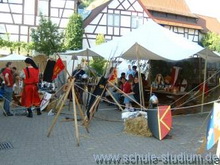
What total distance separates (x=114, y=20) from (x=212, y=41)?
11501 millimetres

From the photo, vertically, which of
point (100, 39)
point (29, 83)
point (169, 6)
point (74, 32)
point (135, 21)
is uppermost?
point (169, 6)

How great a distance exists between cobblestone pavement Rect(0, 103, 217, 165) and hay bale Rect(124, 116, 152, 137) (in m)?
0.18

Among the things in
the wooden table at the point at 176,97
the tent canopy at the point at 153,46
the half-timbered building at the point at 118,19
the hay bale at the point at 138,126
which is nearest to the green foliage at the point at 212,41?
the half-timbered building at the point at 118,19

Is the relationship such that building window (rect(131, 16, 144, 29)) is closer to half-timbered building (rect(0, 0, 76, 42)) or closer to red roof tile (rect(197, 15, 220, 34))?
half-timbered building (rect(0, 0, 76, 42))

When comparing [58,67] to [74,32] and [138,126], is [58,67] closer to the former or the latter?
[138,126]

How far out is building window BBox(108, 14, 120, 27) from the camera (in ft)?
107

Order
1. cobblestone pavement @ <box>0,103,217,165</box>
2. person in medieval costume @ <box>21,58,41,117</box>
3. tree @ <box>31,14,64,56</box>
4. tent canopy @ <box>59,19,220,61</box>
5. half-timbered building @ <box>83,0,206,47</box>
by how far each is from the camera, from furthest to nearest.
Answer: half-timbered building @ <box>83,0,206,47</box> < tree @ <box>31,14,64,56</box> < tent canopy @ <box>59,19,220,61</box> < person in medieval costume @ <box>21,58,41,117</box> < cobblestone pavement @ <box>0,103,217,165</box>

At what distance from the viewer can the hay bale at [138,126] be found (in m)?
8.11

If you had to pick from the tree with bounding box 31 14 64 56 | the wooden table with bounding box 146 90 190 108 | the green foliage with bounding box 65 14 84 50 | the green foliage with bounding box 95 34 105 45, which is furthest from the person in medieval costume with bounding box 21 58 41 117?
Answer: the green foliage with bounding box 65 14 84 50

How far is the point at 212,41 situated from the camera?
37.7 m

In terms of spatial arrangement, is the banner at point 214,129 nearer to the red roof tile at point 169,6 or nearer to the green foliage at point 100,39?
the green foliage at point 100,39

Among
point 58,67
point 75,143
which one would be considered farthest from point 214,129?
point 58,67

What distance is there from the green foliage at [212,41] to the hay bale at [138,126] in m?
28.3

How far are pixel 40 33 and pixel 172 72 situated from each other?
14580 mm
